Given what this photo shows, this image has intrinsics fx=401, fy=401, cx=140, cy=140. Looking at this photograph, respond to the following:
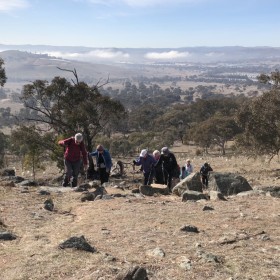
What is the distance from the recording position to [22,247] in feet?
19.8

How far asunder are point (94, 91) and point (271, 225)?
25.4 meters

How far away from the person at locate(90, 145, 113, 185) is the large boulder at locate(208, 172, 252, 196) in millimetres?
3557

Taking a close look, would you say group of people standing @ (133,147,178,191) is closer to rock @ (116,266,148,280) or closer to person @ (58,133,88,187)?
person @ (58,133,88,187)

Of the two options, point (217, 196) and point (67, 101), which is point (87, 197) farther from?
point (67, 101)

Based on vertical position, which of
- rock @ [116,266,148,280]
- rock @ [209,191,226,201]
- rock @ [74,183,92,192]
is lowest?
rock @ [74,183,92,192]

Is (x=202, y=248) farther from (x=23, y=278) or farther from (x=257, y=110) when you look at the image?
(x=257, y=110)

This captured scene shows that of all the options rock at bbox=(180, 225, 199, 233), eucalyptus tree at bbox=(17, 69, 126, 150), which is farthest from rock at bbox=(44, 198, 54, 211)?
eucalyptus tree at bbox=(17, 69, 126, 150)

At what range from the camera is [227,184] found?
12.3 metres

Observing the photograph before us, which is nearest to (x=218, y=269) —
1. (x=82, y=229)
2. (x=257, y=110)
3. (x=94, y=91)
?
(x=82, y=229)

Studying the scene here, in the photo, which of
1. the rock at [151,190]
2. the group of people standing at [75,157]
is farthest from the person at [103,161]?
the rock at [151,190]

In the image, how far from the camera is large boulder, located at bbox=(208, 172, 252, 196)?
12266mm

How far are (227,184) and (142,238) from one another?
6.40m

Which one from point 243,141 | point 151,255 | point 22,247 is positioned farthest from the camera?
point 243,141

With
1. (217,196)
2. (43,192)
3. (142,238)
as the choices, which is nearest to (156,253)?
(142,238)
